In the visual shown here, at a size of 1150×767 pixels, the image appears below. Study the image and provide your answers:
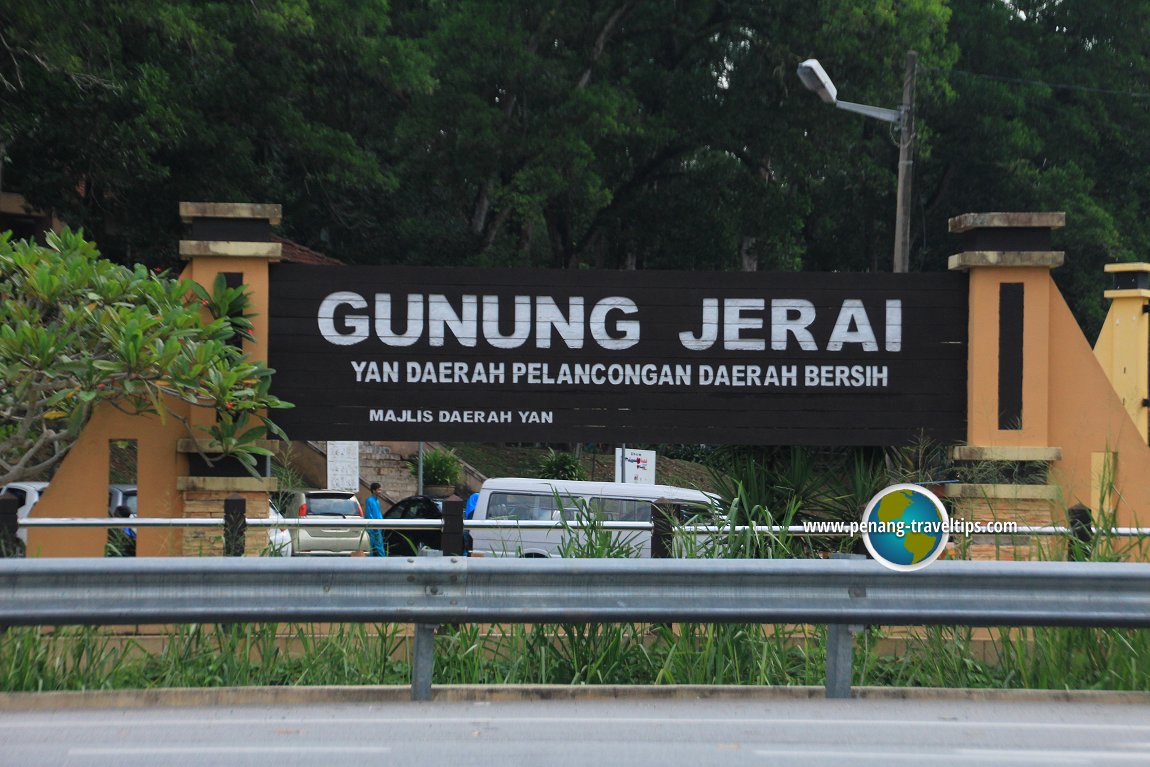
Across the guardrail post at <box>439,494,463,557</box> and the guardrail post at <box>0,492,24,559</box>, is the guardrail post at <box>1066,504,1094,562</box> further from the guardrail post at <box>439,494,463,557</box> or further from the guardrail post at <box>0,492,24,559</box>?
the guardrail post at <box>0,492,24,559</box>

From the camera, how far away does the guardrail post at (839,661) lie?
21.5 feet

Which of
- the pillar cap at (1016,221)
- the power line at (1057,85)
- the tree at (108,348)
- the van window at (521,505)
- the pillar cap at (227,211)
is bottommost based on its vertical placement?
the van window at (521,505)

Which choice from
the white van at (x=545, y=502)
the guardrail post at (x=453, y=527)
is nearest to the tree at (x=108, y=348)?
the guardrail post at (x=453, y=527)

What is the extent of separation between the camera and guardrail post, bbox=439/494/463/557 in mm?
9273

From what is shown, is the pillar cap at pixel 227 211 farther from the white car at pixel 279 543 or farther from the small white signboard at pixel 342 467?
the small white signboard at pixel 342 467

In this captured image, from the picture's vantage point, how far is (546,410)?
11.5 m

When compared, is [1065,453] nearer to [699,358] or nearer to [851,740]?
[699,358]

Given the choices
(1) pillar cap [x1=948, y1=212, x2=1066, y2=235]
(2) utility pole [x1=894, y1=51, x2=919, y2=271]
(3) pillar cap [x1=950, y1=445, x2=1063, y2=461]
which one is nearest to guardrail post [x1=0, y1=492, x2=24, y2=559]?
(3) pillar cap [x1=950, y1=445, x2=1063, y2=461]

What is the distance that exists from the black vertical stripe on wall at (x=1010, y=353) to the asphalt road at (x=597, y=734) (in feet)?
17.2

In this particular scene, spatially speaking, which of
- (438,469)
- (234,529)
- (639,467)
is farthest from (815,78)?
(438,469)

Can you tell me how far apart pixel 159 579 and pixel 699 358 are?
6.27m

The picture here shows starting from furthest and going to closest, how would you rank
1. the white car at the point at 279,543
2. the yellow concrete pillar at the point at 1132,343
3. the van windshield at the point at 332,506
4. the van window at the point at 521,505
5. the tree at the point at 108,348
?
the van windshield at the point at 332,506, the yellow concrete pillar at the point at 1132,343, the van window at the point at 521,505, the tree at the point at 108,348, the white car at the point at 279,543

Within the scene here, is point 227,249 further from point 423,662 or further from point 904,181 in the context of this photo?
point 904,181

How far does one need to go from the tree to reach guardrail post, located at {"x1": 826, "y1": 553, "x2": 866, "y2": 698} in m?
5.64
